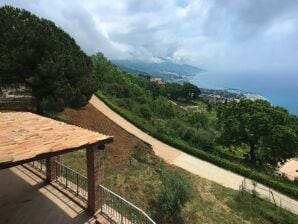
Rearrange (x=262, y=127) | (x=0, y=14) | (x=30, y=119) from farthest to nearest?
(x=262, y=127) → (x=0, y=14) → (x=30, y=119)

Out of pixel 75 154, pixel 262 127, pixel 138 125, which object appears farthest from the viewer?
pixel 138 125

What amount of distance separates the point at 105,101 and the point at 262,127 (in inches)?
782

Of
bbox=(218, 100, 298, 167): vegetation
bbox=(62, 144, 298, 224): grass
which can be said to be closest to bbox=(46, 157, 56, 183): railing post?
bbox=(62, 144, 298, 224): grass

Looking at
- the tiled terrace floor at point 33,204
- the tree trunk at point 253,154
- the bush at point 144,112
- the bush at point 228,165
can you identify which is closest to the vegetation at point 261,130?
the tree trunk at point 253,154

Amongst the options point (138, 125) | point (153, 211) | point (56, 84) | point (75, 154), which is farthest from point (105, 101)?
point (153, 211)

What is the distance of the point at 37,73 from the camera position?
2320cm

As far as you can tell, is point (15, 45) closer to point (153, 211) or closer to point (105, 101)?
point (153, 211)

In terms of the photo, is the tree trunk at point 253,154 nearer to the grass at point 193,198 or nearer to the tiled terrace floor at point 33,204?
the grass at point 193,198

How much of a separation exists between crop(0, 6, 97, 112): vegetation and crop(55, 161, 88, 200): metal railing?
1047cm

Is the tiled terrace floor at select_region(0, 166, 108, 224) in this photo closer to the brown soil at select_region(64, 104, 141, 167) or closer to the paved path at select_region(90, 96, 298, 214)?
the brown soil at select_region(64, 104, 141, 167)

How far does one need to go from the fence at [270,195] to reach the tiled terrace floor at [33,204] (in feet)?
43.0

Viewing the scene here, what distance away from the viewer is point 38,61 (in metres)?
23.5

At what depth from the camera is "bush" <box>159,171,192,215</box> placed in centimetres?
1540

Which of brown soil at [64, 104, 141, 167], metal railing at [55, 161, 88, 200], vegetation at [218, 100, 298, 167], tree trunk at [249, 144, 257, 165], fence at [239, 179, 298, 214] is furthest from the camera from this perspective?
tree trunk at [249, 144, 257, 165]
